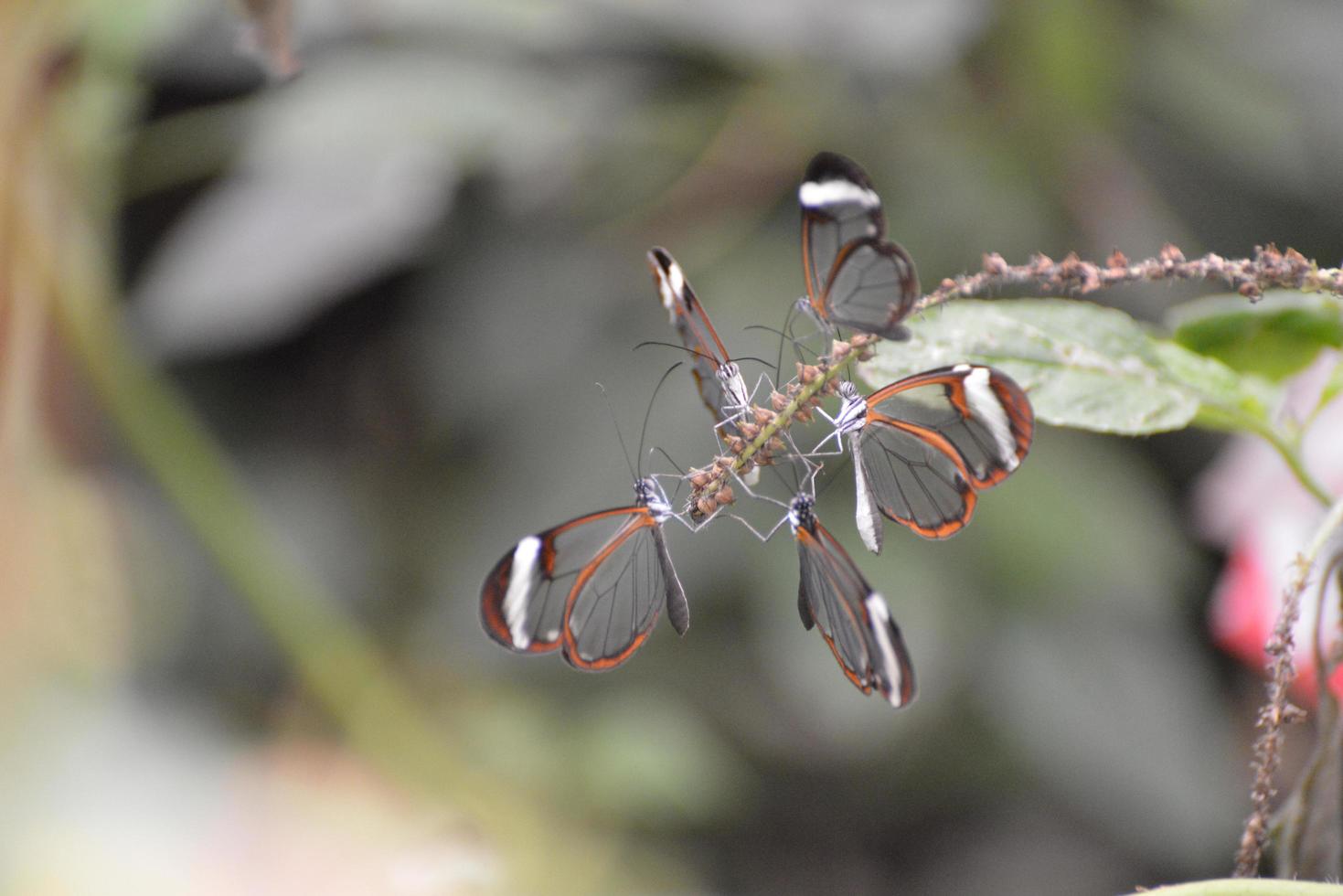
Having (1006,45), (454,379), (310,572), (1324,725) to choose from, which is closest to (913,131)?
(1006,45)

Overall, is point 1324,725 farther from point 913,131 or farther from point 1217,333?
point 913,131

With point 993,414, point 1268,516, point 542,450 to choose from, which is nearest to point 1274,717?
point 993,414

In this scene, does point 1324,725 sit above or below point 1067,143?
below

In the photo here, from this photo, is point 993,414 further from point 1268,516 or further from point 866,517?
point 1268,516

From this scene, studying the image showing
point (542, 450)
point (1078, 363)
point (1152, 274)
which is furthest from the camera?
point (542, 450)

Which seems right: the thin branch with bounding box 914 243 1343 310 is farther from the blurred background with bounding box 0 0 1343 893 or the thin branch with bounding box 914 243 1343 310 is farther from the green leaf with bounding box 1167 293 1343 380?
the blurred background with bounding box 0 0 1343 893

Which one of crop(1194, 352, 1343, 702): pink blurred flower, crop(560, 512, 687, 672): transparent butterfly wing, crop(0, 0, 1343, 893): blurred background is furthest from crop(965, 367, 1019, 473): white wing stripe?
crop(0, 0, 1343, 893): blurred background
